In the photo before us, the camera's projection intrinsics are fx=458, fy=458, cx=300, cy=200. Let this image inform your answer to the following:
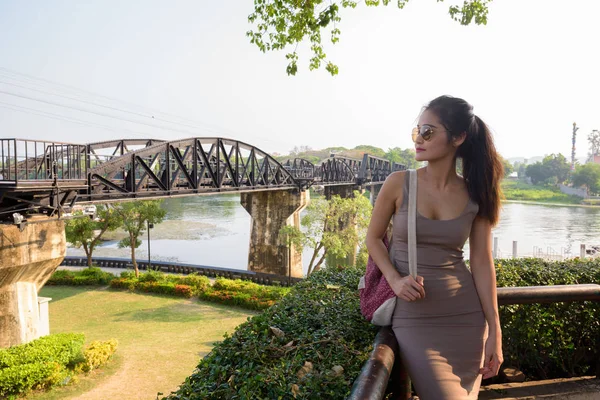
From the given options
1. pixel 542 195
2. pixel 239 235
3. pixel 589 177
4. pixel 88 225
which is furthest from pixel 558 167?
pixel 88 225

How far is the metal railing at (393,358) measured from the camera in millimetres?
1700

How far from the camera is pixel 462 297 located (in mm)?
2307

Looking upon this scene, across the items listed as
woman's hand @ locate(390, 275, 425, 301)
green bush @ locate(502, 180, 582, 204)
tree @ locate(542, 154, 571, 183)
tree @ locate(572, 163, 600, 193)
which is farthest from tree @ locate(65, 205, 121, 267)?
tree @ locate(542, 154, 571, 183)

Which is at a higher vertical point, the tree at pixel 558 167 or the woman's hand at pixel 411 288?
the tree at pixel 558 167

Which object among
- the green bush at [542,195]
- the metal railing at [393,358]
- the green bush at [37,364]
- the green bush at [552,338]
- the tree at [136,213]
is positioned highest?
the metal railing at [393,358]

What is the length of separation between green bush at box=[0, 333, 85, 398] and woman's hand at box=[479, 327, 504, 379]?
12.6 metres

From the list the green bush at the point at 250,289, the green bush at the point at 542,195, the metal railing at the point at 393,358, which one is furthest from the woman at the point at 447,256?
the green bush at the point at 542,195

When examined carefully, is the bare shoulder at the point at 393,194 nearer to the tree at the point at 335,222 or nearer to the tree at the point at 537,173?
the tree at the point at 335,222

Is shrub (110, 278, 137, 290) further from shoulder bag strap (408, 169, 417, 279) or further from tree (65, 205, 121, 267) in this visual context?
shoulder bag strap (408, 169, 417, 279)

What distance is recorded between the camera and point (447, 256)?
7.57ft

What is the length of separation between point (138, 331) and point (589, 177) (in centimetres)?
8337

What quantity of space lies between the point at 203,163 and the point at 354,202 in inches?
441

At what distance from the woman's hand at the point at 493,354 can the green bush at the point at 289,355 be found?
0.58m

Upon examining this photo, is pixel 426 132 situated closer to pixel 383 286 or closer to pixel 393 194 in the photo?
pixel 393 194
